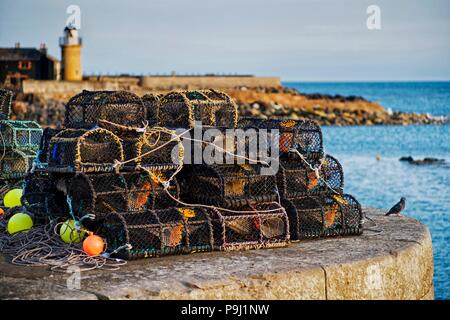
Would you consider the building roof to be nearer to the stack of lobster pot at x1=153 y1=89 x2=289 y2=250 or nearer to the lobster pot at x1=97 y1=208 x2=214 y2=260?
the stack of lobster pot at x1=153 y1=89 x2=289 y2=250

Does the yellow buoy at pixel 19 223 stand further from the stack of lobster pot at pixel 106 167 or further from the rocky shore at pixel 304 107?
the rocky shore at pixel 304 107

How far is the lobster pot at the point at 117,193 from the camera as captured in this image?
7.11 m

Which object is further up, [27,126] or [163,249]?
[27,126]

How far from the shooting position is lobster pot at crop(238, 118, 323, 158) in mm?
8273

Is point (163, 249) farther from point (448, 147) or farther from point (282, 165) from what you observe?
point (448, 147)

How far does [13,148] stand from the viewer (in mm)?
10031

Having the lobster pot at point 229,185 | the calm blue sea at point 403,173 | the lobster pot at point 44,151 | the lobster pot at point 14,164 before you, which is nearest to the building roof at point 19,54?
the calm blue sea at point 403,173

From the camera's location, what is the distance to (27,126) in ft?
33.9

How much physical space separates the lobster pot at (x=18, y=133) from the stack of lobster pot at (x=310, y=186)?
127 inches

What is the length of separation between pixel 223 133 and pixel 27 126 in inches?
142

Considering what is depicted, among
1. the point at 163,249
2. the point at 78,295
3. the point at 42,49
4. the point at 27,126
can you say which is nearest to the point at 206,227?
the point at 163,249

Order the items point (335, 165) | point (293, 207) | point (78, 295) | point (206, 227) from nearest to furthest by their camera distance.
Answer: point (78, 295) → point (206, 227) → point (293, 207) → point (335, 165)

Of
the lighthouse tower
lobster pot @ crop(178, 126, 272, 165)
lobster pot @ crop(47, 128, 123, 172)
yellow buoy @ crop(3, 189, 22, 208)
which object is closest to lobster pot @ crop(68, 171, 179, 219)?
lobster pot @ crop(47, 128, 123, 172)


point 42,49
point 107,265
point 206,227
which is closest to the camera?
point 107,265
